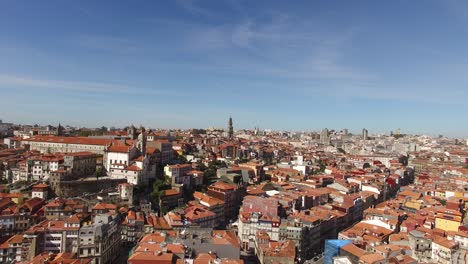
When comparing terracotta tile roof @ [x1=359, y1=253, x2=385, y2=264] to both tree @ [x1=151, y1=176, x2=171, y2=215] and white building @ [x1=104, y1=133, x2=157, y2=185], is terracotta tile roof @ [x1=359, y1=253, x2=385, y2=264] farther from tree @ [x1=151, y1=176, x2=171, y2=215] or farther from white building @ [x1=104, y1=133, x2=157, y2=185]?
white building @ [x1=104, y1=133, x2=157, y2=185]

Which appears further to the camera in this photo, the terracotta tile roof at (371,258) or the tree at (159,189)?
the tree at (159,189)

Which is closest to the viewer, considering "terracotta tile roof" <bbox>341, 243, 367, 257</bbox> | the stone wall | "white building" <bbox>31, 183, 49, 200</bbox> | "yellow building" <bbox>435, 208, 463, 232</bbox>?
"terracotta tile roof" <bbox>341, 243, 367, 257</bbox>

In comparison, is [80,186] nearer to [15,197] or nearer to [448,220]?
[15,197]

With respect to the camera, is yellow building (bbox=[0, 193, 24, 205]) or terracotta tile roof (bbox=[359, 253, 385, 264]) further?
yellow building (bbox=[0, 193, 24, 205])

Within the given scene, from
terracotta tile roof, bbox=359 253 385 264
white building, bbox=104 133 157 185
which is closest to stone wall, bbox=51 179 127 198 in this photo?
white building, bbox=104 133 157 185

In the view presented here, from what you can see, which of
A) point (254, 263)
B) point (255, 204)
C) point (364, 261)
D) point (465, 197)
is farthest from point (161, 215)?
point (465, 197)

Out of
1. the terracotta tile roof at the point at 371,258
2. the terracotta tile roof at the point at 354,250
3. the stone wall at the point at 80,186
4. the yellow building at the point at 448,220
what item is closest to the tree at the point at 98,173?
the stone wall at the point at 80,186

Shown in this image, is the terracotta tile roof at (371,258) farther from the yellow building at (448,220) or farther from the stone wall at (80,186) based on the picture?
the stone wall at (80,186)

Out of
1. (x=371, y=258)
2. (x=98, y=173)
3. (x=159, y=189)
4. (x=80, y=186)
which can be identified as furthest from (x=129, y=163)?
(x=371, y=258)

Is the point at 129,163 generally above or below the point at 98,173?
above

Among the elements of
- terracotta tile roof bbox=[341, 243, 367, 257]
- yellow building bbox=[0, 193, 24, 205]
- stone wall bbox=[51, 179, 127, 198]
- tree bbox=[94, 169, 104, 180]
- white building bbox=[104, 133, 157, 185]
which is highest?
white building bbox=[104, 133, 157, 185]

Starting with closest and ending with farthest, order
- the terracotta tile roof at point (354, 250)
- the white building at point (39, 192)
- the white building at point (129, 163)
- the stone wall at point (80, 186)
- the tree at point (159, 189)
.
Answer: the terracotta tile roof at point (354, 250) < the white building at point (39, 192) < the stone wall at point (80, 186) < the tree at point (159, 189) < the white building at point (129, 163)
